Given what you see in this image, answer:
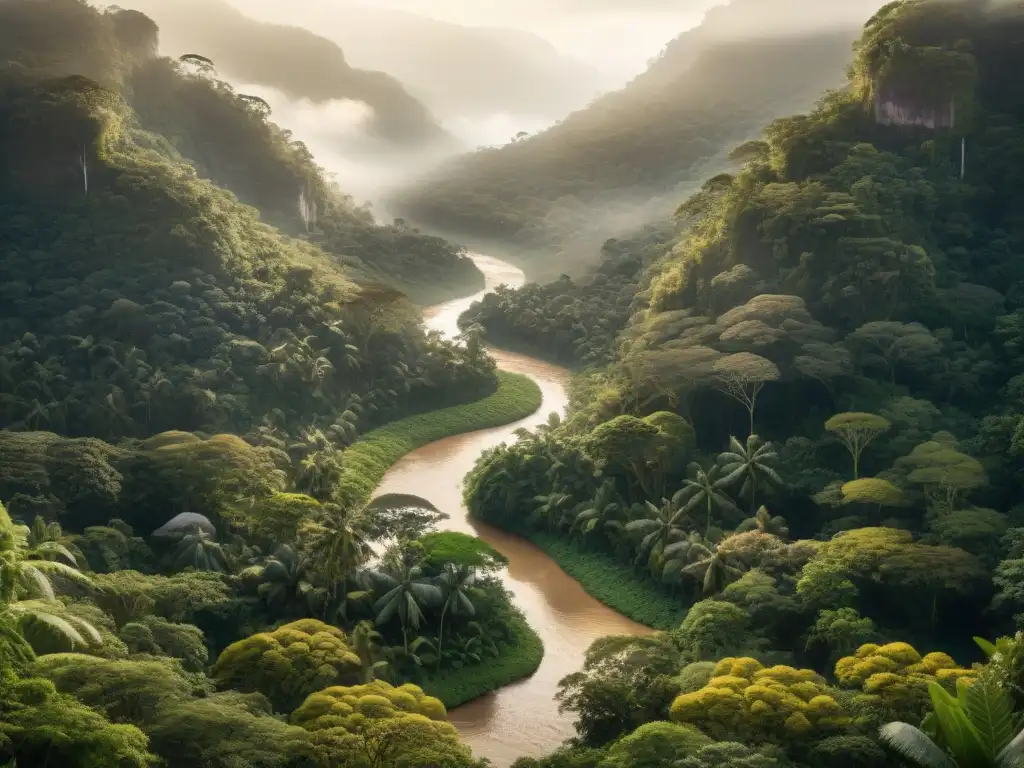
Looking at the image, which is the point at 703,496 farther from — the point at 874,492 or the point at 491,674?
the point at 491,674

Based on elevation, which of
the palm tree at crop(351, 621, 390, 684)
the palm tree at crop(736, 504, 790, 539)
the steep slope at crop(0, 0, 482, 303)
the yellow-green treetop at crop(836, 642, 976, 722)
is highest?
the steep slope at crop(0, 0, 482, 303)

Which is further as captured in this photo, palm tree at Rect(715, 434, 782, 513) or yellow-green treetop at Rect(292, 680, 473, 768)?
palm tree at Rect(715, 434, 782, 513)

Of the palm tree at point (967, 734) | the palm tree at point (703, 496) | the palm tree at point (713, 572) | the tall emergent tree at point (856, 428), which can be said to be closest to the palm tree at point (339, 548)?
the palm tree at point (713, 572)

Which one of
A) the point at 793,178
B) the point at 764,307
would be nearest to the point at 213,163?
the point at 793,178

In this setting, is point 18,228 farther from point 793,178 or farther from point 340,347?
point 793,178

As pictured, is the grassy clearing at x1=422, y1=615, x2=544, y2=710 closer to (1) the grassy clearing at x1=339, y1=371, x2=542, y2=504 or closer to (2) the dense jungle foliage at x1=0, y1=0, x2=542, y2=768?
(2) the dense jungle foliage at x1=0, y1=0, x2=542, y2=768

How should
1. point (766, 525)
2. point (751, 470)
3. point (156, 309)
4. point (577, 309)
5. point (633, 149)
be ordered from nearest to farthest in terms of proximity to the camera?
1. point (766, 525)
2. point (751, 470)
3. point (156, 309)
4. point (577, 309)
5. point (633, 149)

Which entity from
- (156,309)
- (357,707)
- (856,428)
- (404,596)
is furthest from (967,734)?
(156,309)

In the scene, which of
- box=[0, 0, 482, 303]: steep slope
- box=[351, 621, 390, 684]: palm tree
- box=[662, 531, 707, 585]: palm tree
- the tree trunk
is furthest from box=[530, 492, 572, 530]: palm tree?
box=[0, 0, 482, 303]: steep slope
